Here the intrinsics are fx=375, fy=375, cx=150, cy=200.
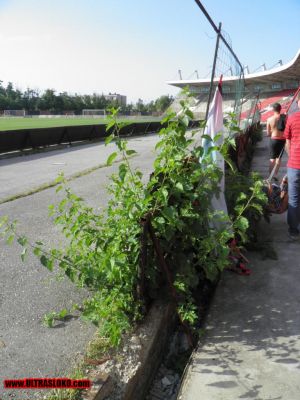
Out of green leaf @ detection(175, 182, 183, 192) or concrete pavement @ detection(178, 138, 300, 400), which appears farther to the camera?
green leaf @ detection(175, 182, 183, 192)

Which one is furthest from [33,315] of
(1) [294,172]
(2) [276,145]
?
(2) [276,145]

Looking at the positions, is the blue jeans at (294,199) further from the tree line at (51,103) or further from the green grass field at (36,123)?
the tree line at (51,103)

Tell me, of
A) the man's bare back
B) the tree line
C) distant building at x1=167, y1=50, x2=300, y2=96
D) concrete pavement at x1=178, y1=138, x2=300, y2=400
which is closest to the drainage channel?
concrete pavement at x1=178, y1=138, x2=300, y2=400

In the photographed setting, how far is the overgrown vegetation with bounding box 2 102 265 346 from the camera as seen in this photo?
250 centimetres

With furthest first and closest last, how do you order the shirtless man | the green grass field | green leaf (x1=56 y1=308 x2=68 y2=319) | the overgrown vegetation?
the green grass field < the shirtless man < green leaf (x1=56 y1=308 x2=68 y2=319) < the overgrown vegetation

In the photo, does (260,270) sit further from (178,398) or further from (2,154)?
(2,154)

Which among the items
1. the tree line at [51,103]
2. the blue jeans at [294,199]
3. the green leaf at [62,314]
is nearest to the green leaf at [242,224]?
the green leaf at [62,314]

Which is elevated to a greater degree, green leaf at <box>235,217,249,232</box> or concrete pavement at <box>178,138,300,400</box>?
green leaf at <box>235,217,249,232</box>

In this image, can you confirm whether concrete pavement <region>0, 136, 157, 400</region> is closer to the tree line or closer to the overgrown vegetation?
the overgrown vegetation

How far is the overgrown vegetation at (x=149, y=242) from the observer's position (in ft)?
8.20

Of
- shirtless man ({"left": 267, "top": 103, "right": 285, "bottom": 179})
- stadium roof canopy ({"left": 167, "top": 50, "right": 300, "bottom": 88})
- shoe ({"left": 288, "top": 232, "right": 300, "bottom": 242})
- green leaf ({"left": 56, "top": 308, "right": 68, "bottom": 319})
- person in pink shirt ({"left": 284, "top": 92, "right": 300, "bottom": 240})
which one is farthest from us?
stadium roof canopy ({"left": 167, "top": 50, "right": 300, "bottom": 88})

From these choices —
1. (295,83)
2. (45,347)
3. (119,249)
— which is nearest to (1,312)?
(45,347)

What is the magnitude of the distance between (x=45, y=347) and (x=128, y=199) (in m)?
1.16

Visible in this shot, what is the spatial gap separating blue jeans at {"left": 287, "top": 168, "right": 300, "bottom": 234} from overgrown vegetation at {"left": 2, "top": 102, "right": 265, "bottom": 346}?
1795 millimetres
